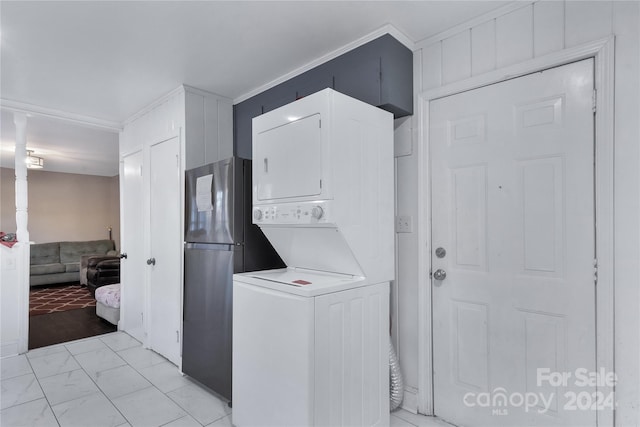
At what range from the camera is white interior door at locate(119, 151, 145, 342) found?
3.44 m

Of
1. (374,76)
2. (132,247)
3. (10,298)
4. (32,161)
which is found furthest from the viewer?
(32,161)

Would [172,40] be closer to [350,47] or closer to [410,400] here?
[350,47]

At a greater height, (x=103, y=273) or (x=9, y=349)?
(x=103, y=273)

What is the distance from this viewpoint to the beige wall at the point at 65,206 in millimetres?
6418

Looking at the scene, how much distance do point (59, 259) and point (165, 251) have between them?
5.29m

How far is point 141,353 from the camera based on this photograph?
10.2 feet

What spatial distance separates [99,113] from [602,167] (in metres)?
4.18

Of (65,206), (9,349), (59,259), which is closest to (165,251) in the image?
(9,349)

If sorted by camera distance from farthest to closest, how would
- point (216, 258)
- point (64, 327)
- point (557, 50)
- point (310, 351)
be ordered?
point (64, 327) → point (216, 258) → point (557, 50) → point (310, 351)

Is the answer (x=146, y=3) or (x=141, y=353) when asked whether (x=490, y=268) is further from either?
(x=141, y=353)

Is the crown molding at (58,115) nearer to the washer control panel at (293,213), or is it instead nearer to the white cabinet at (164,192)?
the white cabinet at (164,192)

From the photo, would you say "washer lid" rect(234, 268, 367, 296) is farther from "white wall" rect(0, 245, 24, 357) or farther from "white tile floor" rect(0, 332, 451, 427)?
"white wall" rect(0, 245, 24, 357)

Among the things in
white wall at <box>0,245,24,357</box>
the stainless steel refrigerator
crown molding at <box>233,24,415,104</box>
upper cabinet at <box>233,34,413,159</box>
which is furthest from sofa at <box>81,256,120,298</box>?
upper cabinet at <box>233,34,413,159</box>

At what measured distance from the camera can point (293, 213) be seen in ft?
5.91
